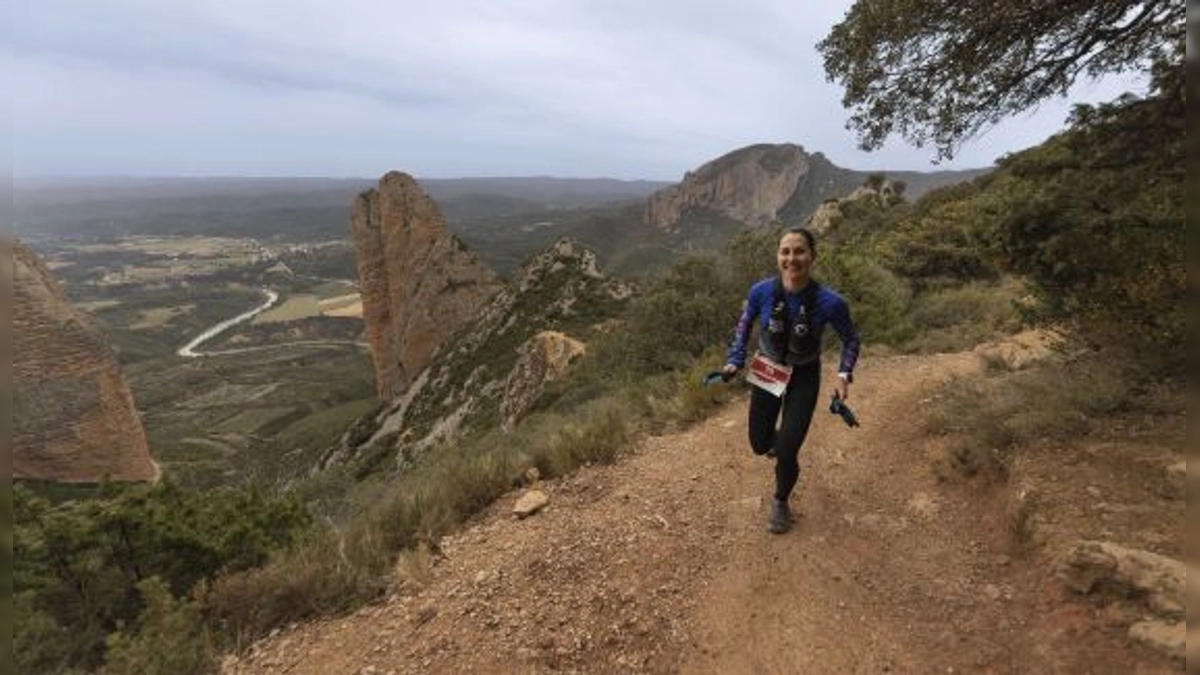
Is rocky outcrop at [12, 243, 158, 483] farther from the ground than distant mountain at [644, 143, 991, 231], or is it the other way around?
distant mountain at [644, 143, 991, 231]

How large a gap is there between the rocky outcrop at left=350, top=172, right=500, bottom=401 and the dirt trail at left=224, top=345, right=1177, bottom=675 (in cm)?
4334

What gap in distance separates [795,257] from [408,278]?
49.9m

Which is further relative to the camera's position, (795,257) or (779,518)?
(779,518)

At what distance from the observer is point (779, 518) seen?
5367mm

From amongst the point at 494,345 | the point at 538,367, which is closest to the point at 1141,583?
the point at 538,367

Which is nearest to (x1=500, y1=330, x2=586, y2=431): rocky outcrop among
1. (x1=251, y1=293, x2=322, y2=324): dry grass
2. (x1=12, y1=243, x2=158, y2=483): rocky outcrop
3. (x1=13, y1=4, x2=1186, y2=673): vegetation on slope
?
(x1=13, y1=4, x2=1186, y2=673): vegetation on slope

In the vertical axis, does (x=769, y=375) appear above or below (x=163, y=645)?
above

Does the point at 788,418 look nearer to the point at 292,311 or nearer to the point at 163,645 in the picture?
the point at 163,645

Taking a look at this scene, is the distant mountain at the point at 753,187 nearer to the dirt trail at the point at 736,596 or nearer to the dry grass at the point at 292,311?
the dry grass at the point at 292,311

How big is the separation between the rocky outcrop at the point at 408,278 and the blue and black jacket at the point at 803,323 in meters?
44.0

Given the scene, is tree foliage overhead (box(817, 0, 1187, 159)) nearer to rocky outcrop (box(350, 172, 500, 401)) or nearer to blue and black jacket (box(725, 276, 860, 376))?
blue and black jacket (box(725, 276, 860, 376))

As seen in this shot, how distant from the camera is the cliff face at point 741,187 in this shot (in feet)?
534

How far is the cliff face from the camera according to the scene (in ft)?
534

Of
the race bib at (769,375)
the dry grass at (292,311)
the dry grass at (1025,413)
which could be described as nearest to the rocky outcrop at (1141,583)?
the dry grass at (1025,413)
